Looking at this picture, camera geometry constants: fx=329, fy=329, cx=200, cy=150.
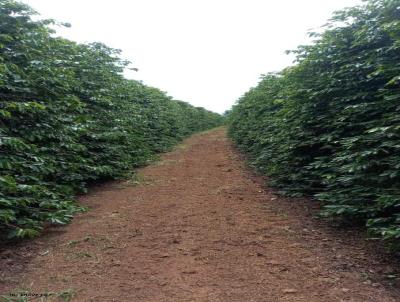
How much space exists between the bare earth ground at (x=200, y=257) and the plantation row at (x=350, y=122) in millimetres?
478

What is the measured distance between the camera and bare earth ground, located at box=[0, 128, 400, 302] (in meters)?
2.94

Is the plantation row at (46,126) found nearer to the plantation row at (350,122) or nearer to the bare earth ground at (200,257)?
the bare earth ground at (200,257)

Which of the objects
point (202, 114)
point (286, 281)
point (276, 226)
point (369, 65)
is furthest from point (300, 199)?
point (202, 114)

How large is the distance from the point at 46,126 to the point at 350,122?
15.9 feet

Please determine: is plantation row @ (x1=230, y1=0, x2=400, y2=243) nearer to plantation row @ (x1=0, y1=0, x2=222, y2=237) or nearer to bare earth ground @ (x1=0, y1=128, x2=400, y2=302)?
bare earth ground @ (x1=0, y1=128, x2=400, y2=302)

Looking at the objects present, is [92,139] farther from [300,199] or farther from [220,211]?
[300,199]

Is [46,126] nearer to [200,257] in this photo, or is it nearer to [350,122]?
[200,257]

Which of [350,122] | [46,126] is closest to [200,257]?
[350,122]

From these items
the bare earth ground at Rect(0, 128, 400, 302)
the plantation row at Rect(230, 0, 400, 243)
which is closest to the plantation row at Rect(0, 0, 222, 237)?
the bare earth ground at Rect(0, 128, 400, 302)

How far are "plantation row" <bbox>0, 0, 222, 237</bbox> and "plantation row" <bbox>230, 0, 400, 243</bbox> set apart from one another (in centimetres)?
383

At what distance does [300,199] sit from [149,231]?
2.80 m

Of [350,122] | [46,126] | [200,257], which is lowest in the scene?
[200,257]

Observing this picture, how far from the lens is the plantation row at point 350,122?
12.5 ft

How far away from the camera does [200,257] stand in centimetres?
364
